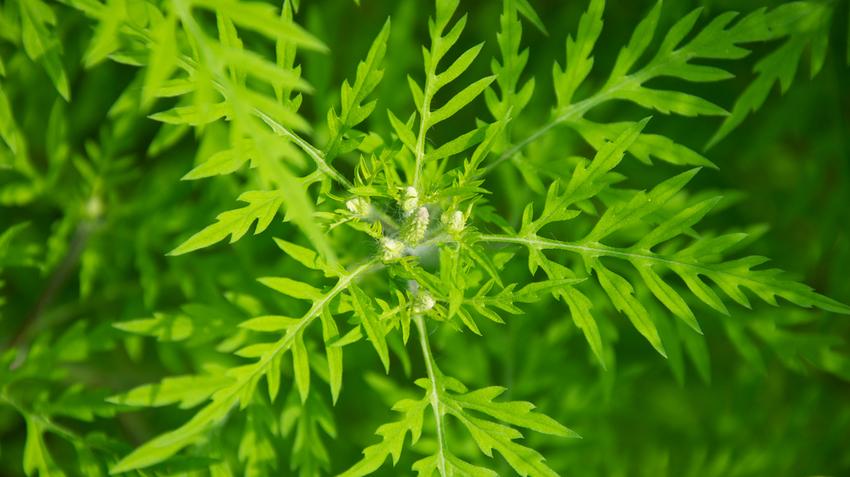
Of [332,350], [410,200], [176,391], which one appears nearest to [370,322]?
[332,350]

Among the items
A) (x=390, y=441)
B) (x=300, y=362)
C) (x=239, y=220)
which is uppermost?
(x=239, y=220)

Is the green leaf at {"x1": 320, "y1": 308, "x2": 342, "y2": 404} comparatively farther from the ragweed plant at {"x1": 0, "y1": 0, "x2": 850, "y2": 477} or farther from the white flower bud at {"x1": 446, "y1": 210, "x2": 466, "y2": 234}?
the white flower bud at {"x1": 446, "y1": 210, "x2": 466, "y2": 234}

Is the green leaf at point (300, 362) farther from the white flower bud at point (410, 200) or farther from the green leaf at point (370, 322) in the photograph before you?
the white flower bud at point (410, 200)

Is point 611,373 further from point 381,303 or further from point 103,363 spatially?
point 103,363

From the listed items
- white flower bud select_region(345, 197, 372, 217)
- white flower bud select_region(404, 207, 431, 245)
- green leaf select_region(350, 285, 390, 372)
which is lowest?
green leaf select_region(350, 285, 390, 372)

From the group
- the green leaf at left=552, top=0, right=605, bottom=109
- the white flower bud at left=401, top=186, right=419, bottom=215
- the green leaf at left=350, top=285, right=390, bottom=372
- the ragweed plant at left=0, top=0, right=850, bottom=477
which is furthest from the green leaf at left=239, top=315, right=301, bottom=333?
the green leaf at left=552, top=0, right=605, bottom=109

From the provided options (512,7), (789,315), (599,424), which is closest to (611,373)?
(599,424)

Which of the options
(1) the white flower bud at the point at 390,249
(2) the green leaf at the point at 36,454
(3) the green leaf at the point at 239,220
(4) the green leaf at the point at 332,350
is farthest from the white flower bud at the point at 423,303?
(2) the green leaf at the point at 36,454

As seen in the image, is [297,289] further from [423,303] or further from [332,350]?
[423,303]
